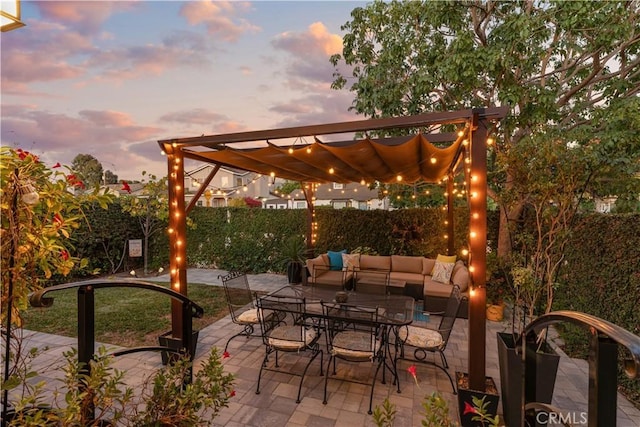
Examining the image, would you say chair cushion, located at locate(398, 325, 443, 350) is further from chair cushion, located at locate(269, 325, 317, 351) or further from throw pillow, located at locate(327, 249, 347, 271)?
throw pillow, located at locate(327, 249, 347, 271)

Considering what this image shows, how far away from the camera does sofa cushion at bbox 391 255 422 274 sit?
6898 mm

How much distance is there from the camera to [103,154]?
12.6 m

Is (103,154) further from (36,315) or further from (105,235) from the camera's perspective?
(36,315)

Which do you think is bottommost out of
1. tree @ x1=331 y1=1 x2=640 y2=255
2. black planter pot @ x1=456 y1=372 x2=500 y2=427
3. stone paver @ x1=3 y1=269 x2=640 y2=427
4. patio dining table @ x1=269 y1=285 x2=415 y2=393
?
stone paver @ x1=3 y1=269 x2=640 y2=427

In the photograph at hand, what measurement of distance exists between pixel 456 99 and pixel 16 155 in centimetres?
699

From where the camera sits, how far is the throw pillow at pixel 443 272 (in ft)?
19.9

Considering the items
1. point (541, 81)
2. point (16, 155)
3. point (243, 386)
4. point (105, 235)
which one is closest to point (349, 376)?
point (243, 386)

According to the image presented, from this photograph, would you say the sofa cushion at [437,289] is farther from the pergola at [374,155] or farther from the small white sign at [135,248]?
the small white sign at [135,248]

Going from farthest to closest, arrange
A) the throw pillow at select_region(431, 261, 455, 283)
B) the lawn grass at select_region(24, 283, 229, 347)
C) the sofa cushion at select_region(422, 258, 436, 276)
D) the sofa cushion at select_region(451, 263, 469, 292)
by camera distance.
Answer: the sofa cushion at select_region(422, 258, 436, 276) < the throw pillow at select_region(431, 261, 455, 283) < the sofa cushion at select_region(451, 263, 469, 292) < the lawn grass at select_region(24, 283, 229, 347)

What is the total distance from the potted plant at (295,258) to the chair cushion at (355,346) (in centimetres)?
437

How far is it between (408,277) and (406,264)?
0.52 meters

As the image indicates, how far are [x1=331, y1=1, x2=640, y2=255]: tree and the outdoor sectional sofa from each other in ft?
5.45

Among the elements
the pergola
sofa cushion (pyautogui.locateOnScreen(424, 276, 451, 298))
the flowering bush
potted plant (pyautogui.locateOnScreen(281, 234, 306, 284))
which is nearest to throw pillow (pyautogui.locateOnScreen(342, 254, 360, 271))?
potted plant (pyautogui.locateOnScreen(281, 234, 306, 284))

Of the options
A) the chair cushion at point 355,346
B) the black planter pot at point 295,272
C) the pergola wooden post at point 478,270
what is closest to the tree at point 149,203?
the black planter pot at point 295,272
